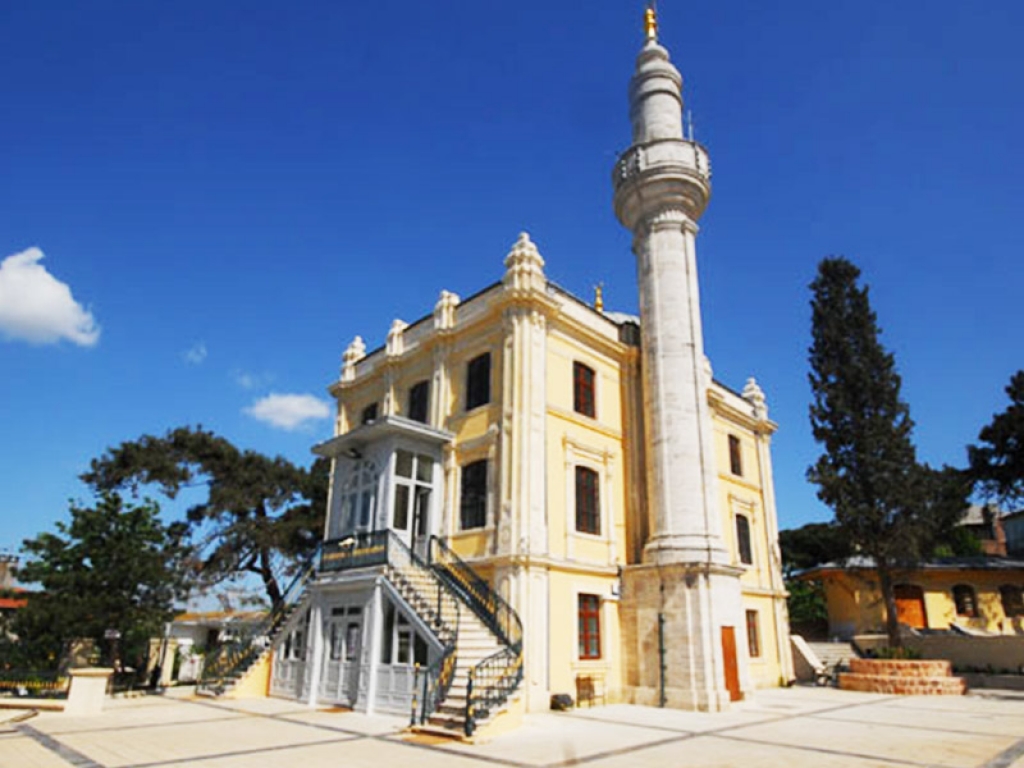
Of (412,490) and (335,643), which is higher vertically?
(412,490)

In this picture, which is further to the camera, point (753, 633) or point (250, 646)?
point (753, 633)

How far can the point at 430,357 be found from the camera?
819 inches

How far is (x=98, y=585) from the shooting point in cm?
1903

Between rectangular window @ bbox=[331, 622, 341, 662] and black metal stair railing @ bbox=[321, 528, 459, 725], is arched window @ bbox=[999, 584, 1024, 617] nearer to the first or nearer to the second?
black metal stair railing @ bbox=[321, 528, 459, 725]

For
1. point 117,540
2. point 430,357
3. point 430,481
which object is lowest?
point 117,540

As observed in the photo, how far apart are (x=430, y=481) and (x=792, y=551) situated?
129 feet

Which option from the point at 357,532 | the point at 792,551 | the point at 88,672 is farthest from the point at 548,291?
the point at 792,551

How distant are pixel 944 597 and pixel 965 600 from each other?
133 cm

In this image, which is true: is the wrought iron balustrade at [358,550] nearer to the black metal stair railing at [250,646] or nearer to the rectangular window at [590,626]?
the black metal stair railing at [250,646]

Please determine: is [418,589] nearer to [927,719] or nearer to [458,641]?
[458,641]

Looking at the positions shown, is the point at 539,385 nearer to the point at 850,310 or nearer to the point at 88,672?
the point at 88,672

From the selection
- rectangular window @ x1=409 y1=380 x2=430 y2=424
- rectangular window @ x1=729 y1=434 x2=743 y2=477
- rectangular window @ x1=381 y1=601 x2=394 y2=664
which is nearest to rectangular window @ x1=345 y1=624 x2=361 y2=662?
rectangular window @ x1=381 y1=601 x2=394 y2=664

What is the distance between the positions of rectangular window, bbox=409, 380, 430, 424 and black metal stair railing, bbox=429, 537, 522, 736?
4463mm

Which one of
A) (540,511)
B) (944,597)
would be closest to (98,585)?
(540,511)
